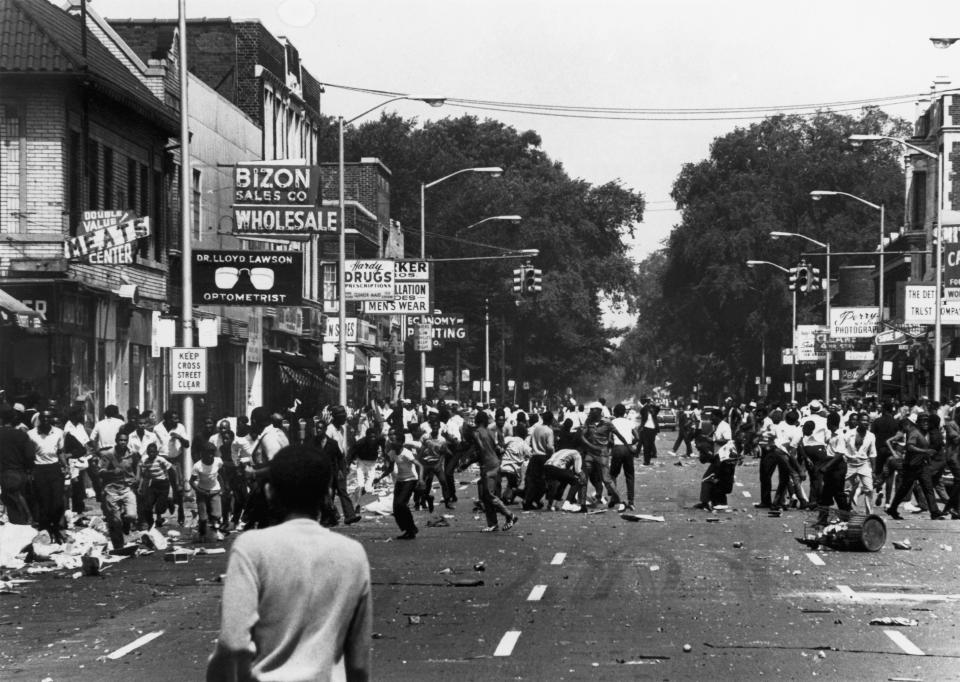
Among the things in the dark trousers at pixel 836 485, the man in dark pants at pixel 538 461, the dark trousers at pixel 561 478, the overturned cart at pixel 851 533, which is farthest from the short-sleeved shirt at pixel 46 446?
the dark trousers at pixel 836 485

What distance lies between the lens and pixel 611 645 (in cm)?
1285

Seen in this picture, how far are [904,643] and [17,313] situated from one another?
20469 millimetres


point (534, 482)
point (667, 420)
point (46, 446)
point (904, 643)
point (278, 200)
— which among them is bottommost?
point (667, 420)

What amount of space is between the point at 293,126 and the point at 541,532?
3718 centimetres

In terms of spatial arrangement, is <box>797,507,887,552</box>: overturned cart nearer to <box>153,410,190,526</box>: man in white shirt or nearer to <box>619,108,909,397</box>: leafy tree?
<box>153,410,190,526</box>: man in white shirt

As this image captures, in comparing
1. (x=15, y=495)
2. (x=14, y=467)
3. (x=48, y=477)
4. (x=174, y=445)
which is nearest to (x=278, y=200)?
(x=174, y=445)

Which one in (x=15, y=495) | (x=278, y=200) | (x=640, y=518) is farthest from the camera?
(x=278, y=200)

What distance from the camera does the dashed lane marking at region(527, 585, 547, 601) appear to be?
16047mm

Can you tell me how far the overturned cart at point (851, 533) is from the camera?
69.2ft

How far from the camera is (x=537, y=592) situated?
650 inches

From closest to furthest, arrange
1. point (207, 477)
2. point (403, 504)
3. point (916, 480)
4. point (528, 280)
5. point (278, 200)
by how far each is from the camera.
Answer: point (207, 477) → point (403, 504) → point (916, 480) → point (278, 200) → point (528, 280)

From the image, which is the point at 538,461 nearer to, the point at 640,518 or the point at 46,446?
the point at 640,518

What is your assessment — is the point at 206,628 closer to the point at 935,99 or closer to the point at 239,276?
the point at 239,276

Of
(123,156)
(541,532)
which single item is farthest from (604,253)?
(541,532)
